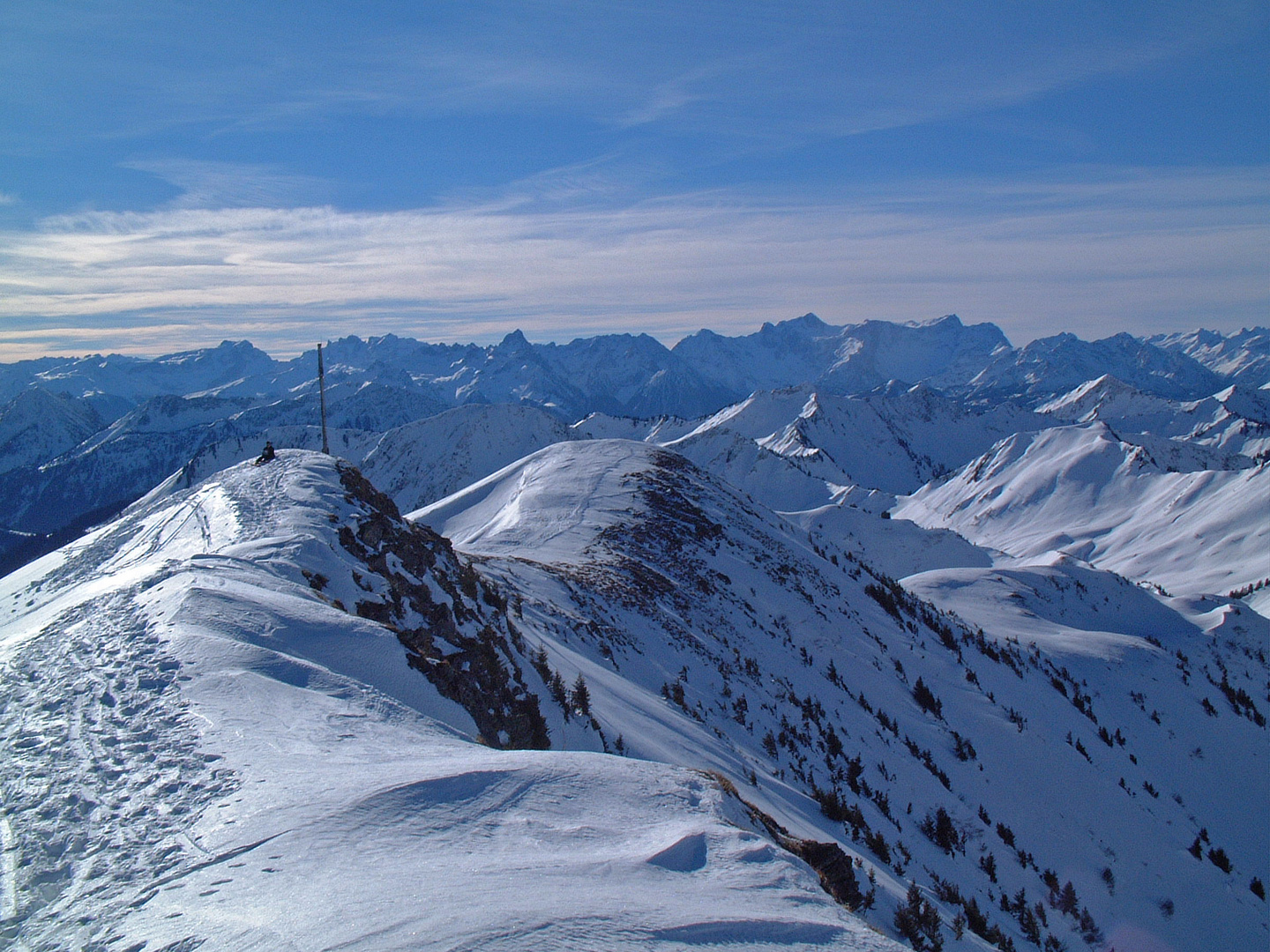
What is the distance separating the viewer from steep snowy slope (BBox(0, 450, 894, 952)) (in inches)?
175

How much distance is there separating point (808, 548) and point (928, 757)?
71.0 feet

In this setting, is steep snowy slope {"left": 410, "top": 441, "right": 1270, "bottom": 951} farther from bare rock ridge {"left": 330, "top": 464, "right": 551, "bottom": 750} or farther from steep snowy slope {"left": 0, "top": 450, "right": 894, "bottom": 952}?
steep snowy slope {"left": 0, "top": 450, "right": 894, "bottom": 952}

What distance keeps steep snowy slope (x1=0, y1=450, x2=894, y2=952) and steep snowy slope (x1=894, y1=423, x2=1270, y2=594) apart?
10685 centimetres

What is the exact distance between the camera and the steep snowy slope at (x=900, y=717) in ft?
47.5

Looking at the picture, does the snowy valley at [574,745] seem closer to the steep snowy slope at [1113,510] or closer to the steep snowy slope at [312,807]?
the steep snowy slope at [312,807]

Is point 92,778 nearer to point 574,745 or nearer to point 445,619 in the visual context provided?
point 574,745

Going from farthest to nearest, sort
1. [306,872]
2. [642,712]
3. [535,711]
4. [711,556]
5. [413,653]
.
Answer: [711,556] → [642,712] → [535,711] → [413,653] → [306,872]

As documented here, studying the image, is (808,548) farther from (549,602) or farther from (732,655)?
(549,602)

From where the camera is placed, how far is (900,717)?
23312mm

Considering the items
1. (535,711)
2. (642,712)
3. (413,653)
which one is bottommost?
(642,712)

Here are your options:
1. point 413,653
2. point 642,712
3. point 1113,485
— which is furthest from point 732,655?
point 1113,485

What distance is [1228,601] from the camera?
188ft

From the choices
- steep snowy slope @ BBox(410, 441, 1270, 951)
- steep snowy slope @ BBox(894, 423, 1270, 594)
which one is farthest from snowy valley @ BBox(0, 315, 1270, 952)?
steep snowy slope @ BBox(894, 423, 1270, 594)

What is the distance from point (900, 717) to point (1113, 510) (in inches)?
5921
